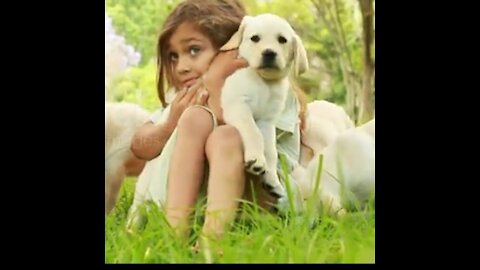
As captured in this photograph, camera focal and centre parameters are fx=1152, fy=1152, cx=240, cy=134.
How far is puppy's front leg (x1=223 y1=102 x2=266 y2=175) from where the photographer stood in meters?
2.51

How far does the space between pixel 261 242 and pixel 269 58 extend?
15.9 inches

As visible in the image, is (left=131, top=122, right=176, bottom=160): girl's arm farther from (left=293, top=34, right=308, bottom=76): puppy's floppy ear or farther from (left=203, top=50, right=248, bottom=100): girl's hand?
(left=293, top=34, right=308, bottom=76): puppy's floppy ear

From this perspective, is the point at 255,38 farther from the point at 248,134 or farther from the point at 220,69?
the point at 248,134

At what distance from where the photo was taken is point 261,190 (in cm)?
253

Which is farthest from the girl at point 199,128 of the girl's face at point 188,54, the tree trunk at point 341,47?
the tree trunk at point 341,47

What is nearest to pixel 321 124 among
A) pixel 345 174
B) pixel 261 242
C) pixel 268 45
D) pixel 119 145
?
pixel 345 174

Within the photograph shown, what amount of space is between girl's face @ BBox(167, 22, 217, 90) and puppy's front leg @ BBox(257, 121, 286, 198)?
0.19 metres

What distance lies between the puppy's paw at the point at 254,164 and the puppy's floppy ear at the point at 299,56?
8.8 inches

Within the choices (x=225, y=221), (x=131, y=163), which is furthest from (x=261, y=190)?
(x=131, y=163)

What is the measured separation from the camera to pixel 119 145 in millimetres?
2625

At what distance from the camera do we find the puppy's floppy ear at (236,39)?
8.41 feet

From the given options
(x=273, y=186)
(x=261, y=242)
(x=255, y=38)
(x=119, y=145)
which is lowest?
(x=261, y=242)

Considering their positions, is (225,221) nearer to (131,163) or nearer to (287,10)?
Answer: (131,163)

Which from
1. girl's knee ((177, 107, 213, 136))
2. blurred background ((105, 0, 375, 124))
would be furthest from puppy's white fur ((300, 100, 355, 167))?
girl's knee ((177, 107, 213, 136))
